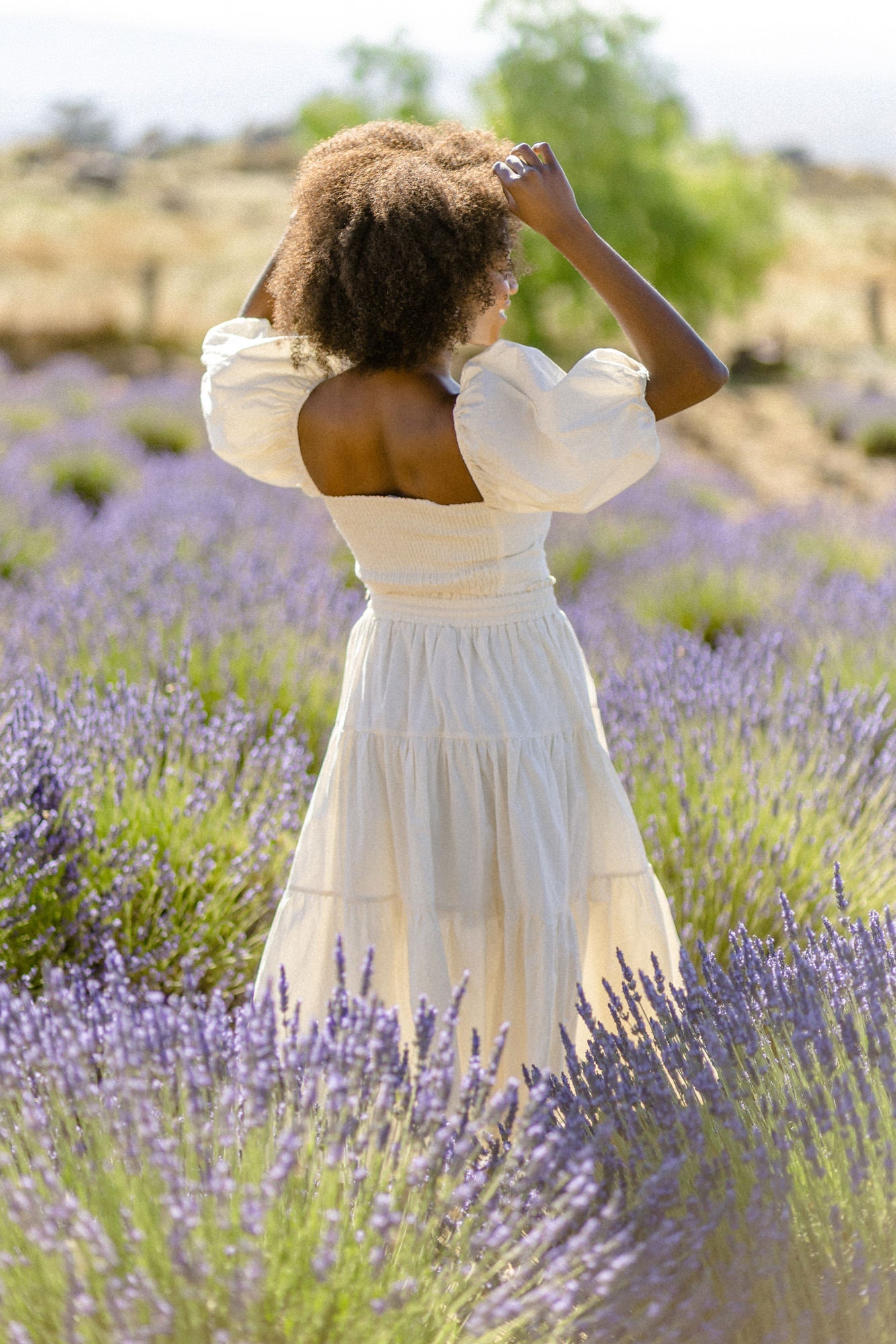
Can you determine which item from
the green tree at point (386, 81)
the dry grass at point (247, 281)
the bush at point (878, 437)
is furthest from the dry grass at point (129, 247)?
the bush at point (878, 437)

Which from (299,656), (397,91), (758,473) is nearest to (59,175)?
(397,91)

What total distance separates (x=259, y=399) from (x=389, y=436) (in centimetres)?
30

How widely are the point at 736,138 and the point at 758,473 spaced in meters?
8.93

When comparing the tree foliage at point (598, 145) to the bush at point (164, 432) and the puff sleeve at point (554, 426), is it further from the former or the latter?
the puff sleeve at point (554, 426)

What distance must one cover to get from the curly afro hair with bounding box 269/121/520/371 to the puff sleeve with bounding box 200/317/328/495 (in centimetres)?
13

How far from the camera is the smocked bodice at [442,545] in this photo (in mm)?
1744

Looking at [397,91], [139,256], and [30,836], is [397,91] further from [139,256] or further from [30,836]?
[30,836]

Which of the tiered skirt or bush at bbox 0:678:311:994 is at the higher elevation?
the tiered skirt

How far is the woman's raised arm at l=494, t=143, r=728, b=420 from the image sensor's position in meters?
1.56

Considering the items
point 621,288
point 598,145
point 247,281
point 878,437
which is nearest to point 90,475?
point 621,288

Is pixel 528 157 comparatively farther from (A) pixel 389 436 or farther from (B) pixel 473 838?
(B) pixel 473 838

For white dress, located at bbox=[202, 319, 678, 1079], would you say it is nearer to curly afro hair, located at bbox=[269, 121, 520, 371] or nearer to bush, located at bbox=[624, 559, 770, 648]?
curly afro hair, located at bbox=[269, 121, 520, 371]

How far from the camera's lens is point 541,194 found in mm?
1555

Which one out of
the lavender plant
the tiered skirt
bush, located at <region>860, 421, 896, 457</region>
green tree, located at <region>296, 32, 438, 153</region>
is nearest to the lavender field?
the lavender plant
